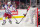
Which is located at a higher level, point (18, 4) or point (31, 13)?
point (18, 4)

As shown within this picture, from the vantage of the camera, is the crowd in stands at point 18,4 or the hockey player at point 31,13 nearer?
the crowd in stands at point 18,4

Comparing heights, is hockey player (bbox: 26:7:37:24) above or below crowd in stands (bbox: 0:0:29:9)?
below

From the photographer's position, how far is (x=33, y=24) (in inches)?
216

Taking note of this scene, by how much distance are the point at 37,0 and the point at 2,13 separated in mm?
1644

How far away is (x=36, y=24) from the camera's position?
18.0 ft

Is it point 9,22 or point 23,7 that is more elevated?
point 23,7

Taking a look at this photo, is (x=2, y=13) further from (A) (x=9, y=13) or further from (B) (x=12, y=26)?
(B) (x=12, y=26)

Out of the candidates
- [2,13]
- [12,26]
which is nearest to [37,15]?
[12,26]

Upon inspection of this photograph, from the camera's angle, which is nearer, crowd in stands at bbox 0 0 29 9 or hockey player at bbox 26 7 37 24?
crowd in stands at bbox 0 0 29 9

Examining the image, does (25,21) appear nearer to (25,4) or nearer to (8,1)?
(25,4)

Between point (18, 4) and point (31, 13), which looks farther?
point (31, 13)

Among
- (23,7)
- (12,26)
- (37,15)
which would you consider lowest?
(12,26)

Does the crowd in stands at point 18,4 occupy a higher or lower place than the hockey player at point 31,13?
higher

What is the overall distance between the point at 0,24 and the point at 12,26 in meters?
0.54
